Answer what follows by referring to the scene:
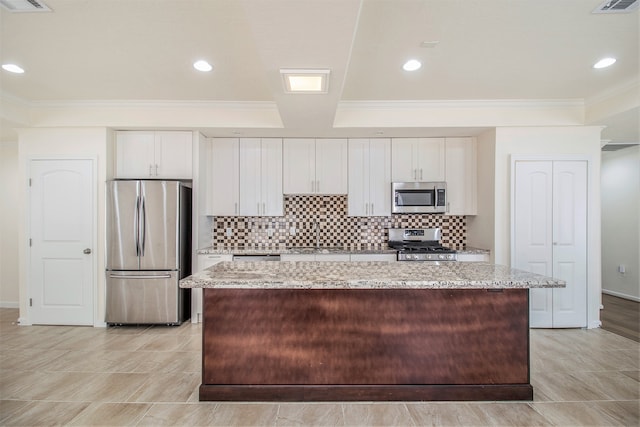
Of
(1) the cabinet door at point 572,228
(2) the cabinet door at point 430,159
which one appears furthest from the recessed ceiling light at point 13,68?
(1) the cabinet door at point 572,228

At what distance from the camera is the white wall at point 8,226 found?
4891 millimetres

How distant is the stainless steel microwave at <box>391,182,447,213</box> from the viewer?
14.8ft

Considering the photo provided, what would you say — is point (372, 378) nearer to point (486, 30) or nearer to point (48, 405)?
point (48, 405)

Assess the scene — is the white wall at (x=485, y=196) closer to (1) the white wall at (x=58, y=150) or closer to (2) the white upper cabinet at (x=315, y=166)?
(2) the white upper cabinet at (x=315, y=166)

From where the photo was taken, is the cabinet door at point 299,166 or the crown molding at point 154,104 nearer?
the crown molding at point 154,104

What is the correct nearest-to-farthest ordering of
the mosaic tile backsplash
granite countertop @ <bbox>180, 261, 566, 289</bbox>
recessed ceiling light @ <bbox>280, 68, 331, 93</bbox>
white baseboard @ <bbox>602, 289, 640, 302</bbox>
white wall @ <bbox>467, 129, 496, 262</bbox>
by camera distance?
1. granite countertop @ <bbox>180, 261, 566, 289</bbox>
2. recessed ceiling light @ <bbox>280, 68, 331, 93</bbox>
3. white wall @ <bbox>467, 129, 496, 262</bbox>
4. the mosaic tile backsplash
5. white baseboard @ <bbox>602, 289, 640, 302</bbox>

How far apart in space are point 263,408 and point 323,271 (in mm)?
1010

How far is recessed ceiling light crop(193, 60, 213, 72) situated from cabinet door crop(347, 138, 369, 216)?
216cm

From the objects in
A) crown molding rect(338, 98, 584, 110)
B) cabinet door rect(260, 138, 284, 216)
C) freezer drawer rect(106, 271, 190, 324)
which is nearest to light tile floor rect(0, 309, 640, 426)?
freezer drawer rect(106, 271, 190, 324)

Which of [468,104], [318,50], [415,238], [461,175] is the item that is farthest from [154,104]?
[461,175]

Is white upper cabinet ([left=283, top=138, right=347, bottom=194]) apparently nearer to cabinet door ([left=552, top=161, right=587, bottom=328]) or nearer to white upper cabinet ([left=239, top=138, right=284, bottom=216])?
white upper cabinet ([left=239, top=138, right=284, bottom=216])

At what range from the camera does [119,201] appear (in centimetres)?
394

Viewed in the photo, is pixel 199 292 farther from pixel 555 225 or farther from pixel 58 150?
pixel 555 225

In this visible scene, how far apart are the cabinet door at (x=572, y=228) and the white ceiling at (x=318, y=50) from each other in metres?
0.70
